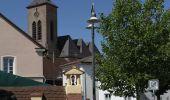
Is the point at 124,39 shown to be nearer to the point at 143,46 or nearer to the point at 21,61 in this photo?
the point at 143,46

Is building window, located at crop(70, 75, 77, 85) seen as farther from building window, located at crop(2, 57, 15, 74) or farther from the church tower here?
the church tower

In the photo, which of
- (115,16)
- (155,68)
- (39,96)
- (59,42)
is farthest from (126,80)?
(59,42)

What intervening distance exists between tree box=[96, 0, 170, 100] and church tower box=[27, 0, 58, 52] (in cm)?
7500

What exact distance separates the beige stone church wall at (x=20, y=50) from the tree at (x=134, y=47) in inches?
267

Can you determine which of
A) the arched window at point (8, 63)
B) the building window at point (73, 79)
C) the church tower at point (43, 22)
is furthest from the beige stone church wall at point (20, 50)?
the church tower at point (43, 22)

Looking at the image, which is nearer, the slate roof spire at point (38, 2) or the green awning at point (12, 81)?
the green awning at point (12, 81)

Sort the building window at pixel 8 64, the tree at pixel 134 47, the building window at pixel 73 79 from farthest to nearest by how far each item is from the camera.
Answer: the building window at pixel 8 64 → the tree at pixel 134 47 → the building window at pixel 73 79

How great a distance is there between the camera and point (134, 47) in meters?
32.2

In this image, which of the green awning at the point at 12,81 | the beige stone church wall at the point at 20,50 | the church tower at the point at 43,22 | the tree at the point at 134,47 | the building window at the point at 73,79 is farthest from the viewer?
the church tower at the point at 43,22

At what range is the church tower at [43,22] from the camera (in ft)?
361

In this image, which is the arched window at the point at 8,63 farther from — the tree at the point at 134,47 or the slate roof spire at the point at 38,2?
the slate roof spire at the point at 38,2

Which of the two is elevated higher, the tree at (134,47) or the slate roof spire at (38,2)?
the slate roof spire at (38,2)

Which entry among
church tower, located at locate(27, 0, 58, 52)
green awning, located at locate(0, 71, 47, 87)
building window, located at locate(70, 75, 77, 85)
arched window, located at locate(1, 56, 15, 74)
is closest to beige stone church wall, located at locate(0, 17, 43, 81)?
arched window, located at locate(1, 56, 15, 74)

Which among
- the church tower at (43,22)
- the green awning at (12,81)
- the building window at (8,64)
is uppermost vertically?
the church tower at (43,22)
